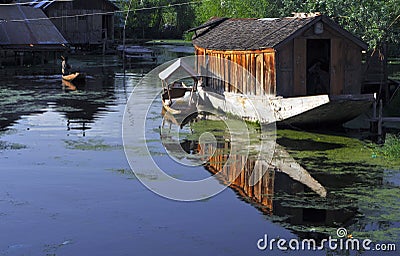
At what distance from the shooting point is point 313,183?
47.6 ft

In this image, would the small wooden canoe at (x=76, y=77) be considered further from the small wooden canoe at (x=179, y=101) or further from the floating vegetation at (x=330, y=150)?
the floating vegetation at (x=330, y=150)

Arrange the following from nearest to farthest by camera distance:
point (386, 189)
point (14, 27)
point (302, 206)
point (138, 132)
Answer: point (302, 206)
point (386, 189)
point (138, 132)
point (14, 27)

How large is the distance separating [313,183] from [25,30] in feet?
119

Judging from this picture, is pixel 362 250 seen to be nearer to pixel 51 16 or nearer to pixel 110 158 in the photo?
pixel 110 158

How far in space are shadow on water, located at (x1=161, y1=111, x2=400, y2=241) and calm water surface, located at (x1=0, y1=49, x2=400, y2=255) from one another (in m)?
0.03

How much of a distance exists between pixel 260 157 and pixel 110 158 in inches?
151

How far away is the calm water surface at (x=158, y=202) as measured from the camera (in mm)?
10984

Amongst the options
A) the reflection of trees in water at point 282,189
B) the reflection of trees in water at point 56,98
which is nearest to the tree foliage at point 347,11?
the reflection of trees in water at point 282,189

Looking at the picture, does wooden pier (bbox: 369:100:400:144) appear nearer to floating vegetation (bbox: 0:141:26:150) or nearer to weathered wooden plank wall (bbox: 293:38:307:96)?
weathered wooden plank wall (bbox: 293:38:307:96)

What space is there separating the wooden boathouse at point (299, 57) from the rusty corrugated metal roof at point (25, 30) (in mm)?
25866

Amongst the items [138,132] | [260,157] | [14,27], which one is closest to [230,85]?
[138,132]

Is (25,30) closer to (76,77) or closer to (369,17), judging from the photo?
(76,77)

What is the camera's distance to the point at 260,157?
56.7ft

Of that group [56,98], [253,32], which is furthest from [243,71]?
[56,98]
